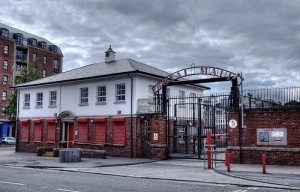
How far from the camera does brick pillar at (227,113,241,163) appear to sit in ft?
70.7

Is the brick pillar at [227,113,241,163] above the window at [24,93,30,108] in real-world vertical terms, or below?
below

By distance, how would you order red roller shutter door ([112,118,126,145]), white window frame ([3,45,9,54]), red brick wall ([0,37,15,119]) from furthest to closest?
white window frame ([3,45,9,54]), red brick wall ([0,37,15,119]), red roller shutter door ([112,118,126,145])

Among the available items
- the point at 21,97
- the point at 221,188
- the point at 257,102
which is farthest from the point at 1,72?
the point at 221,188

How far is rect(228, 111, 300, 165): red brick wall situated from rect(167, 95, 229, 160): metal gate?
2.38m

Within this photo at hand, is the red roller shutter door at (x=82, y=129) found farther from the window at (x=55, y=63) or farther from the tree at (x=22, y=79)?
the window at (x=55, y=63)

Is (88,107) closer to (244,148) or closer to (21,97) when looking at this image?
(21,97)

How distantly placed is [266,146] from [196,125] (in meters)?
10.5

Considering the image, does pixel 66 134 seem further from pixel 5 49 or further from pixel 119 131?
pixel 5 49

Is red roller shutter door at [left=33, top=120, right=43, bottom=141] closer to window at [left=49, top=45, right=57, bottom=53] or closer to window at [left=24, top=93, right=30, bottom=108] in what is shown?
window at [left=24, top=93, right=30, bottom=108]

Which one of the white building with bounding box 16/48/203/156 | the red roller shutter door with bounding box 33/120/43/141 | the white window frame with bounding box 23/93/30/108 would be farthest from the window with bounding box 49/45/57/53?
→ the red roller shutter door with bounding box 33/120/43/141

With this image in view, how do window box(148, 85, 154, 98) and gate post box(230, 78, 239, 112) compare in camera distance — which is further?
window box(148, 85, 154, 98)

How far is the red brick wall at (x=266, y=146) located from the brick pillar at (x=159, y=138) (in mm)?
4933

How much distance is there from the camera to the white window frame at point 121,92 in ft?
95.6

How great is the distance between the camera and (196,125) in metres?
31.0
